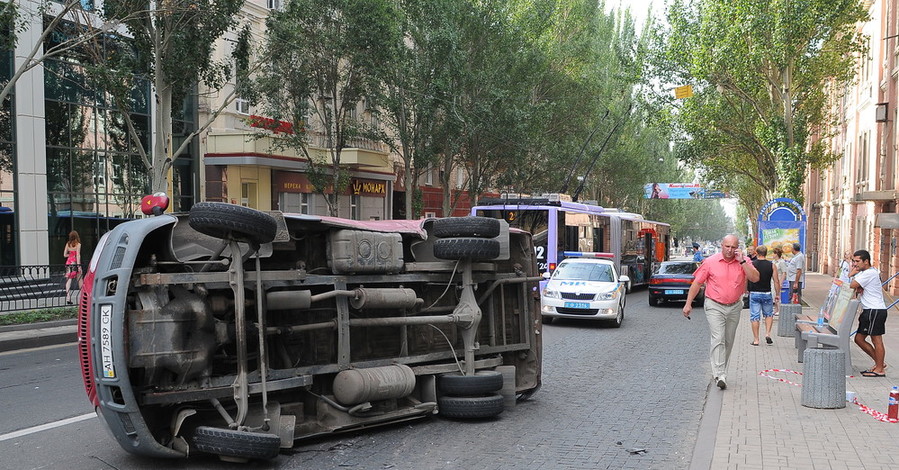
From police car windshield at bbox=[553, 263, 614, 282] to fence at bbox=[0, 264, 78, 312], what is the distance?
34.4 feet

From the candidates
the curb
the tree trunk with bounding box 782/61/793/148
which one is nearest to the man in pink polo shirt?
the curb

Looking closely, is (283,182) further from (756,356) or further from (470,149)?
(756,356)

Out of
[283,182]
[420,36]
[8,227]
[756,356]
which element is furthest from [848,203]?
[8,227]

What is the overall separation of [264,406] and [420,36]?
2413cm

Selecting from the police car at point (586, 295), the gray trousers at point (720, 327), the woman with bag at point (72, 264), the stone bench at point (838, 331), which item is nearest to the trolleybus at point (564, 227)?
the police car at point (586, 295)

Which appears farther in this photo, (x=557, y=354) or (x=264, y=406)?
(x=557, y=354)

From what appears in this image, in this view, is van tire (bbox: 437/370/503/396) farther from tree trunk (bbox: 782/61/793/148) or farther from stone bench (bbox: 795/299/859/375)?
tree trunk (bbox: 782/61/793/148)

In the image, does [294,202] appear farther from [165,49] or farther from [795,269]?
[795,269]

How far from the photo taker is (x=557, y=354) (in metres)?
12.7

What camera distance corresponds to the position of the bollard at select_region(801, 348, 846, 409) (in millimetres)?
8297

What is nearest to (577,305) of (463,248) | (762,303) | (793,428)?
(762,303)

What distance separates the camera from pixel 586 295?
53.9 ft

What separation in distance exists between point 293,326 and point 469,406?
6.37 feet

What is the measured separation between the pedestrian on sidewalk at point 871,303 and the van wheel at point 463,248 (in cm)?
545
